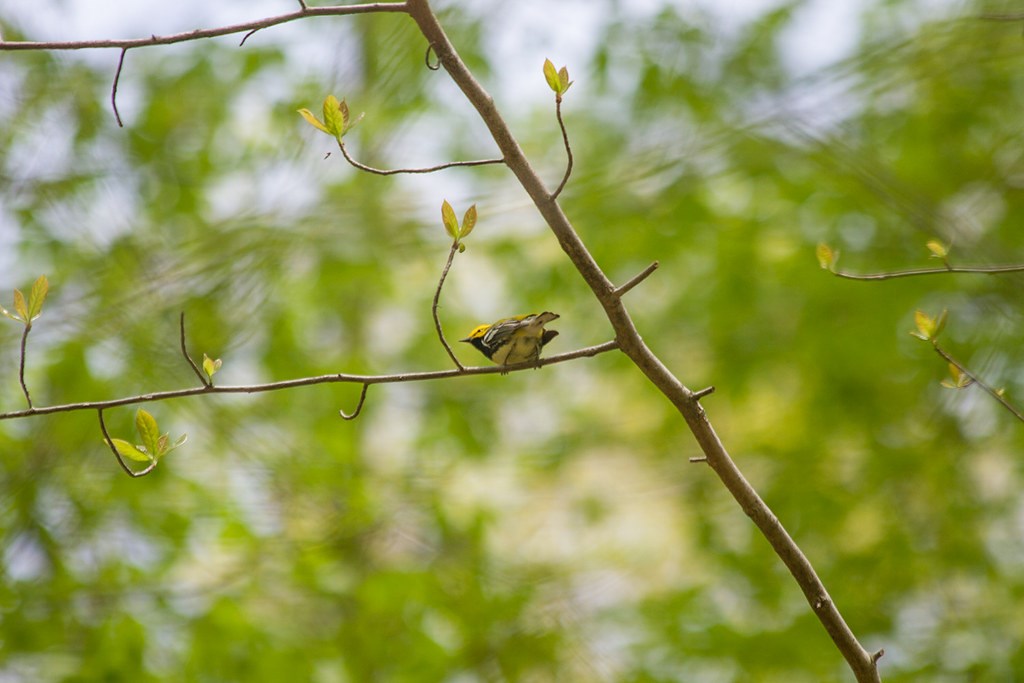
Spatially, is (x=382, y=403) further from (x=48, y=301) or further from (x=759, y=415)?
(x=759, y=415)

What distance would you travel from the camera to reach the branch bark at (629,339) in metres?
1.43

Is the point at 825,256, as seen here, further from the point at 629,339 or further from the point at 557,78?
the point at 557,78

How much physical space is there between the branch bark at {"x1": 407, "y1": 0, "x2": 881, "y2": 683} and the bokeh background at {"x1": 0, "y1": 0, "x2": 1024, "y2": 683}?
8.81ft

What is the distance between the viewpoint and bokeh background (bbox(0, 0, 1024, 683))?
4.17m

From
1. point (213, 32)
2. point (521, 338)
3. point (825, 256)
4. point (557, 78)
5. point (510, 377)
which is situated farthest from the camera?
point (510, 377)

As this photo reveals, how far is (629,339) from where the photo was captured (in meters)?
1.52

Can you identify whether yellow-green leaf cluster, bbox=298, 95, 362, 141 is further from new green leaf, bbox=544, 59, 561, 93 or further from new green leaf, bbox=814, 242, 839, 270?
new green leaf, bbox=814, 242, 839, 270

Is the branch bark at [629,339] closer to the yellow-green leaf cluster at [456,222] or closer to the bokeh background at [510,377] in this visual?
the yellow-green leaf cluster at [456,222]

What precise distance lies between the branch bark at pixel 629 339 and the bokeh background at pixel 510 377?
2.68 meters

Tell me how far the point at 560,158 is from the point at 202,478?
9.93ft

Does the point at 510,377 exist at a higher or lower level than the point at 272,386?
lower

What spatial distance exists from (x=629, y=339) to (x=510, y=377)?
4.28 metres

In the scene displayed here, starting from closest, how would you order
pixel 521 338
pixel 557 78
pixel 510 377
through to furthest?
pixel 557 78, pixel 521 338, pixel 510 377

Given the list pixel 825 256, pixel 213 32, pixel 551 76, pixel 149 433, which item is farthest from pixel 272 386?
pixel 825 256
